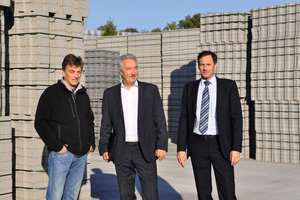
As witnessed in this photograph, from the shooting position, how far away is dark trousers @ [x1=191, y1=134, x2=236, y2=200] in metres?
5.09

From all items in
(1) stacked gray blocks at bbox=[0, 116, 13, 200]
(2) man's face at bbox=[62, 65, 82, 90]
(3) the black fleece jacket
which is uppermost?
(2) man's face at bbox=[62, 65, 82, 90]

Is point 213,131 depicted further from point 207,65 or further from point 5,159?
point 5,159

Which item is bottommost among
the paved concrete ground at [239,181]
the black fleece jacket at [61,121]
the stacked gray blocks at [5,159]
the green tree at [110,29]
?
the paved concrete ground at [239,181]

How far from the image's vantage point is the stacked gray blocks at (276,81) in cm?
1425

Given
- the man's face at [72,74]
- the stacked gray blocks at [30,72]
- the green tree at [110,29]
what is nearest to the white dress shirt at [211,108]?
the man's face at [72,74]

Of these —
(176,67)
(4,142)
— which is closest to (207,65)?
(4,142)

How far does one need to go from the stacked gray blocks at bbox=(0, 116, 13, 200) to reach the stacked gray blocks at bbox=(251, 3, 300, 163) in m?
9.86

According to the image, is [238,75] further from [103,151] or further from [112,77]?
[103,151]

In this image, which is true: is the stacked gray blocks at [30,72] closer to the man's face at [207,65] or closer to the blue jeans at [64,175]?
the blue jeans at [64,175]

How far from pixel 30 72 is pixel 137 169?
3.23 m

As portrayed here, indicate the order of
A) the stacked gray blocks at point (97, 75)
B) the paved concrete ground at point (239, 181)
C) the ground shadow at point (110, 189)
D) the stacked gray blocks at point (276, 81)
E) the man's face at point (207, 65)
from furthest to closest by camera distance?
the stacked gray blocks at point (97, 75), the stacked gray blocks at point (276, 81), the paved concrete ground at point (239, 181), the ground shadow at point (110, 189), the man's face at point (207, 65)

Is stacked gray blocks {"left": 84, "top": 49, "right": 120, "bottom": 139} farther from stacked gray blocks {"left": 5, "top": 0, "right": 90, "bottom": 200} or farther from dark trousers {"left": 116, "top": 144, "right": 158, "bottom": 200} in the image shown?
dark trousers {"left": 116, "top": 144, "right": 158, "bottom": 200}

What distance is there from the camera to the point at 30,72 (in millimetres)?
7309

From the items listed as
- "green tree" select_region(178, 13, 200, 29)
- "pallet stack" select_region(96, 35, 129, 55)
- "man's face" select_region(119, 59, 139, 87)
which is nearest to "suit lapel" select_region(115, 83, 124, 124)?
"man's face" select_region(119, 59, 139, 87)
